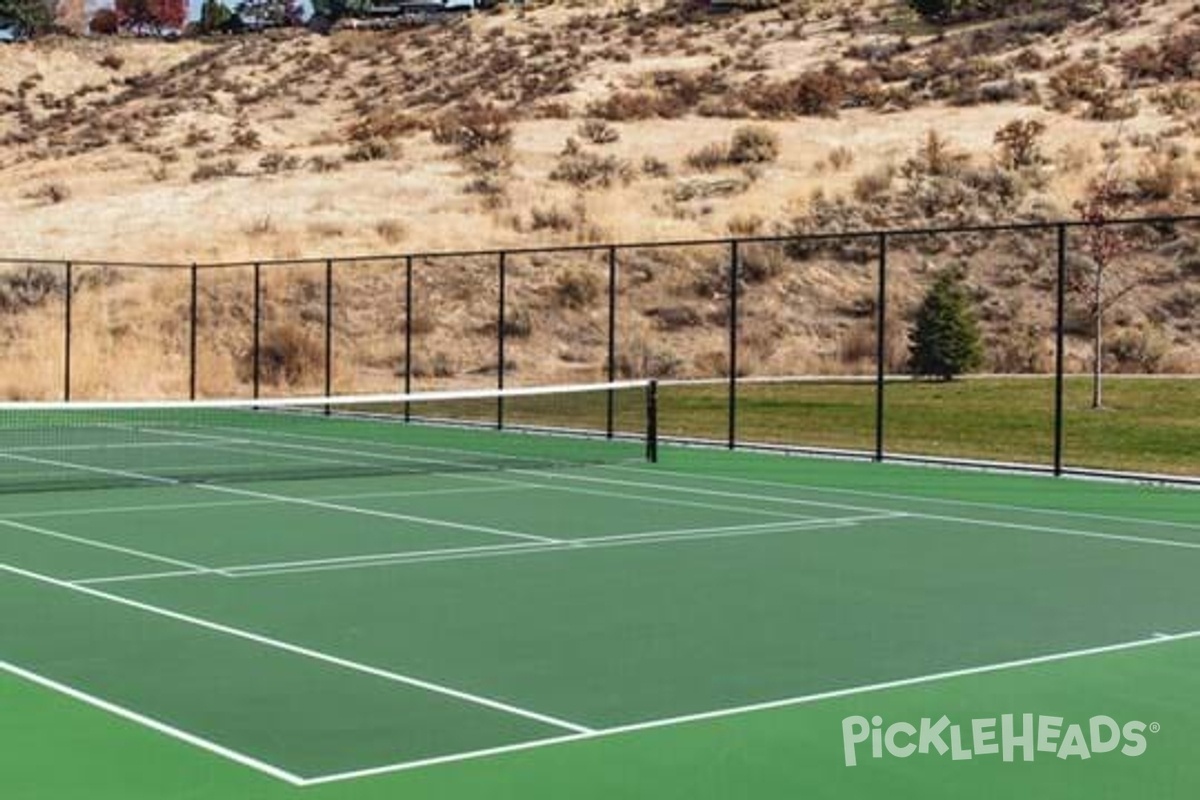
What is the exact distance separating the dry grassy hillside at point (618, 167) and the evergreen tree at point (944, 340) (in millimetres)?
2178

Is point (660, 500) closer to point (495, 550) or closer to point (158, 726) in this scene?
point (495, 550)

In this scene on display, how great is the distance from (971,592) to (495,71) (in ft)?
199

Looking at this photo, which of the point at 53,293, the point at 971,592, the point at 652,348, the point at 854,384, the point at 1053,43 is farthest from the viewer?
the point at 1053,43

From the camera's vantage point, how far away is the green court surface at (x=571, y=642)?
7.82 meters

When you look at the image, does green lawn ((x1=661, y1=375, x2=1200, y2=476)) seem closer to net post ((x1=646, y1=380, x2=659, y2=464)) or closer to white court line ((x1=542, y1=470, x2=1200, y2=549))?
net post ((x1=646, y1=380, x2=659, y2=464))

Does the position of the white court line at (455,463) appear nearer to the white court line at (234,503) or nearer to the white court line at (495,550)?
the white court line at (234,503)

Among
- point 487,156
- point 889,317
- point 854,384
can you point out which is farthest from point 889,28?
point 854,384

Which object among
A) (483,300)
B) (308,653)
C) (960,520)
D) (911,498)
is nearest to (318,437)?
(911,498)

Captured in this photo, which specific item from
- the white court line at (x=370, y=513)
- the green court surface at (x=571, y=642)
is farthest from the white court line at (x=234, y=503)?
the white court line at (x=370, y=513)

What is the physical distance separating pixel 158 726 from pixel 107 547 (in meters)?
6.61

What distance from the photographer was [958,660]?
1030cm

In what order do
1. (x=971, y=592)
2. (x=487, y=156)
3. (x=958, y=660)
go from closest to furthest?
1. (x=958, y=660)
2. (x=971, y=592)
3. (x=487, y=156)

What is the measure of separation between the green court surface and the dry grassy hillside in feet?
69.4

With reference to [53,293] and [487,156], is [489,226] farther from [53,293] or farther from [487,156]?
[53,293]
